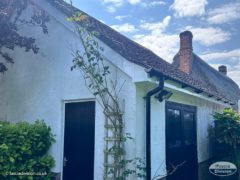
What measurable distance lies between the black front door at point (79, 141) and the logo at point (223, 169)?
6620 millimetres

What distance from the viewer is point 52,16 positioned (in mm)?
8047

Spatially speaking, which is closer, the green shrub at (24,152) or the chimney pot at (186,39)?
the green shrub at (24,152)

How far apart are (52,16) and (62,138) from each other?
368 centimetres

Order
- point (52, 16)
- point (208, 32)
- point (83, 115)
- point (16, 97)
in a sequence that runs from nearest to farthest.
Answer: point (83, 115), point (52, 16), point (16, 97), point (208, 32)

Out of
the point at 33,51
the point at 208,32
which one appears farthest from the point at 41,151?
the point at 208,32

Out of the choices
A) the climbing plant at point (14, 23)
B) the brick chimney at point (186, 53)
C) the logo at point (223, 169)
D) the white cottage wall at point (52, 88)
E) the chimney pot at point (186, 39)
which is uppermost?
the chimney pot at point (186, 39)

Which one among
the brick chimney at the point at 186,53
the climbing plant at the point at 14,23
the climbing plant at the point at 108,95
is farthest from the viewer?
the brick chimney at the point at 186,53

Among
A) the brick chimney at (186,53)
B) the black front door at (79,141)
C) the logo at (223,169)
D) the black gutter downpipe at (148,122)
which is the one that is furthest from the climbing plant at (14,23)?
the brick chimney at (186,53)

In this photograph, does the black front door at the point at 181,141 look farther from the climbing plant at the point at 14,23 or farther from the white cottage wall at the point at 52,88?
the climbing plant at the point at 14,23

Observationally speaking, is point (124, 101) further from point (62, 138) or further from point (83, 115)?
point (62, 138)

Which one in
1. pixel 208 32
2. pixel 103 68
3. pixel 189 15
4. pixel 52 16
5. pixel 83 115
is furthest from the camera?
pixel 208 32

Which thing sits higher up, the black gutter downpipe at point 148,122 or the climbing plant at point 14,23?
the climbing plant at point 14,23

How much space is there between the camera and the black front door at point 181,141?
8211 millimetres

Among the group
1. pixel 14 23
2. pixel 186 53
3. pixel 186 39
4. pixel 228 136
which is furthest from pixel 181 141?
pixel 186 53
